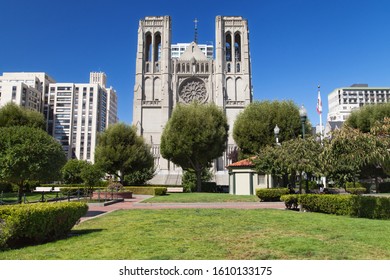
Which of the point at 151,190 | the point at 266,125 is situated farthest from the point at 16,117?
the point at 266,125

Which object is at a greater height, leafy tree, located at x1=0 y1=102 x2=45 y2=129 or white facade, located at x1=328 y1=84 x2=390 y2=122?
white facade, located at x1=328 y1=84 x2=390 y2=122

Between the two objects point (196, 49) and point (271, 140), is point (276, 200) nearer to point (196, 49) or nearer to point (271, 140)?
point (271, 140)

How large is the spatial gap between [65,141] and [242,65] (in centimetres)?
8554

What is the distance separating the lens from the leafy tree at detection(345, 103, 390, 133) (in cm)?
4366

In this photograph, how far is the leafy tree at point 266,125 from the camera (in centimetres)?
4019

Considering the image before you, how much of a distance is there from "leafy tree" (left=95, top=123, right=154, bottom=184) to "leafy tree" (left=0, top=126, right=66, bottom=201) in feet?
73.5

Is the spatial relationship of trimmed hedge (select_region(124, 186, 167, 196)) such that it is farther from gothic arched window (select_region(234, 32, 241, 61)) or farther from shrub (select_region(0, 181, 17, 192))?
gothic arched window (select_region(234, 32, 241, 61))

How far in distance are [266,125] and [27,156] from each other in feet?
96.3

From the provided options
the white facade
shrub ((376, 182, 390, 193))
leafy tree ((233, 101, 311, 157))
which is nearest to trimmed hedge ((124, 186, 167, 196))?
leafy tree ((233, 101, 311, 157))

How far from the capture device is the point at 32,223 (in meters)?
7.52

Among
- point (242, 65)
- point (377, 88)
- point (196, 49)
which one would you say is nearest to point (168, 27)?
point (196, 49)

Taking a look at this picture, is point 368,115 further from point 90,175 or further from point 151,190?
point 90,175

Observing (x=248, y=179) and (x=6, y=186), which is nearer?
(x=248, y=179)

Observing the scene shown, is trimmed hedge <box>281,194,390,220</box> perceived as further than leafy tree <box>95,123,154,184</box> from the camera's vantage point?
No
